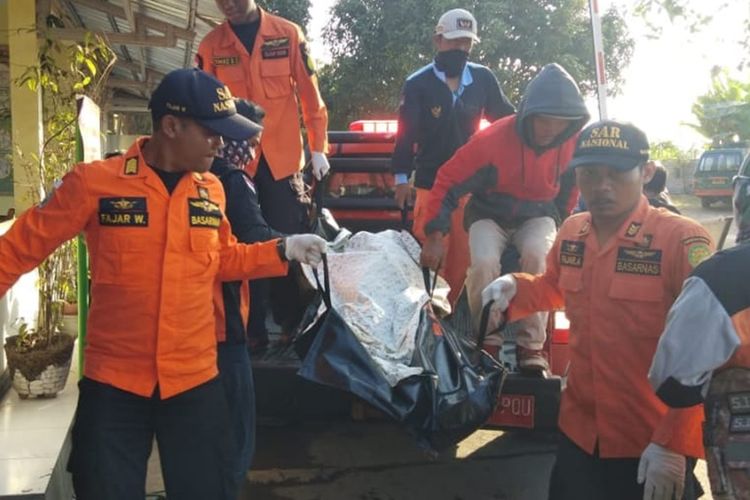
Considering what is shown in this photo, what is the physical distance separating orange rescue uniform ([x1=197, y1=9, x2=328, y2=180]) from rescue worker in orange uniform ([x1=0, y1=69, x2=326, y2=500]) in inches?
69.5

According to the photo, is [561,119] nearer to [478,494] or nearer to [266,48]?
[266,48]

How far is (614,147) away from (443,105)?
8.46 feet

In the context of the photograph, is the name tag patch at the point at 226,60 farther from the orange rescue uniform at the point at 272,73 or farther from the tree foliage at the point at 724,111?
the tree foliage at the point at 724,111

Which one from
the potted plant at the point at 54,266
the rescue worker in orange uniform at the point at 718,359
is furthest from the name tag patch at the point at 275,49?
the rescue worker in orange uniform at the point at 718,359

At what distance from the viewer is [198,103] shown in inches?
96.9

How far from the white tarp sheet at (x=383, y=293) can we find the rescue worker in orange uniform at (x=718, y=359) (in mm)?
1364

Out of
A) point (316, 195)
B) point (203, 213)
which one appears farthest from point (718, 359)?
point (316, 195)

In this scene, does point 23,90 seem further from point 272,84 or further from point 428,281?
point 428,281

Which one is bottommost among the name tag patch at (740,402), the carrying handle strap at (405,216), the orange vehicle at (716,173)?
the name tag patch at (740,402)

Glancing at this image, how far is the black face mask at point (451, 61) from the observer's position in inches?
202

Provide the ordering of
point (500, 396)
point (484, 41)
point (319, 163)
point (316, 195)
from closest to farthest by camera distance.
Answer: point (500, 396) < point (319, 163) < point (316, 195) < point (484, 41)

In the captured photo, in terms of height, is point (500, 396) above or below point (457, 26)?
below

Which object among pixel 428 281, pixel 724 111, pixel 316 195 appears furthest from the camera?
pixel 724 111

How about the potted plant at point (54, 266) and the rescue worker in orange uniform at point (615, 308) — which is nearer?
the rescue worker in orange uniform at point (615, 308)
